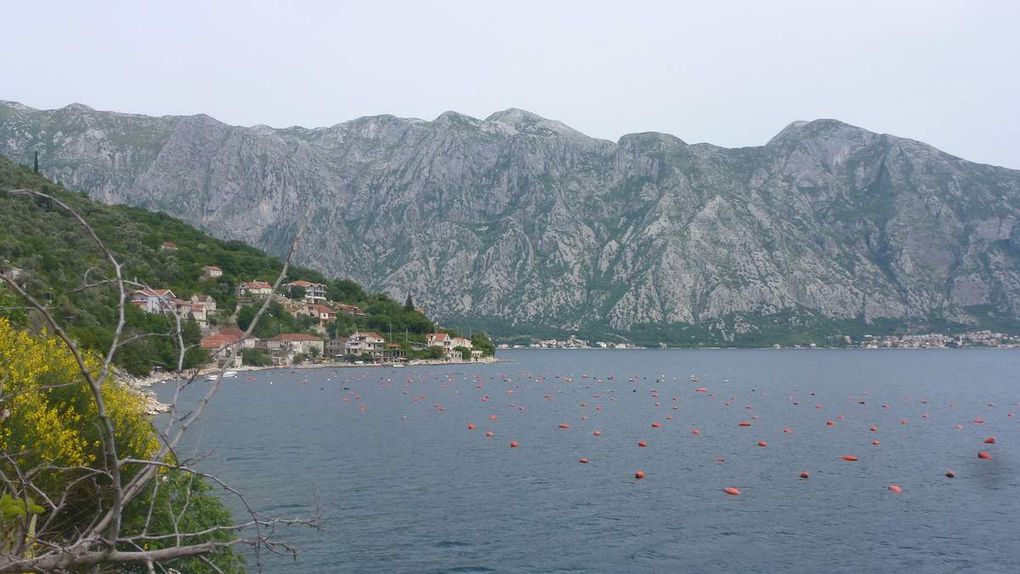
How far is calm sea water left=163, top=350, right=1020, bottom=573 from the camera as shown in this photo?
25953 mm

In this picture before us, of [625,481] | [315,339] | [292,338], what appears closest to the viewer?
[625,481]

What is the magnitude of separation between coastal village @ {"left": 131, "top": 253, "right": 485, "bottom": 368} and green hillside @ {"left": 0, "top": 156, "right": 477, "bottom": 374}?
1.46 metres

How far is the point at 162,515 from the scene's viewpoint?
60.5 ft

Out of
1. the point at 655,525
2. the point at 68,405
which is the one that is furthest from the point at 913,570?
the point at 68,405

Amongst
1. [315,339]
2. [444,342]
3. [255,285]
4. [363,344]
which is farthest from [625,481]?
[444,342]

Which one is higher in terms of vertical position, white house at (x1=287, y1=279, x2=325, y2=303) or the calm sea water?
white house at (x1=287, y1=279, x2=325, y2=303)

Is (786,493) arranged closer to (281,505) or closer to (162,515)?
(281,505)

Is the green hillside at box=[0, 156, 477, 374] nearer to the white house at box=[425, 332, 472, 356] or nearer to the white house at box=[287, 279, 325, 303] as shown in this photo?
the white house at box=[425, 332, 472, 356]

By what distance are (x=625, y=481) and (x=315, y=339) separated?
10918cm

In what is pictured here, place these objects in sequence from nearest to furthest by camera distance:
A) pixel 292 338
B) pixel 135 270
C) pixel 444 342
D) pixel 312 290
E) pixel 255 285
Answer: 1. pixel 135 270
2. pixel 255 285
3. pixel 292 338
4. pixel 444 342
5. pixel 312 290

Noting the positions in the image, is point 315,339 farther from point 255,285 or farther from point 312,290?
point 312,290

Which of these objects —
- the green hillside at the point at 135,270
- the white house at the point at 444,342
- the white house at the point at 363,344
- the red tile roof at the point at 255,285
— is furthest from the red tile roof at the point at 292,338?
the white house at the point at 444,342

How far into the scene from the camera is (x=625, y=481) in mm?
37969

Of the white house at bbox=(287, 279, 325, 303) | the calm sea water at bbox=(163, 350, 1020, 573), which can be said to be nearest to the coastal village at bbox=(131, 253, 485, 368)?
the white house at bbox=(287, 279, 325, 303)
